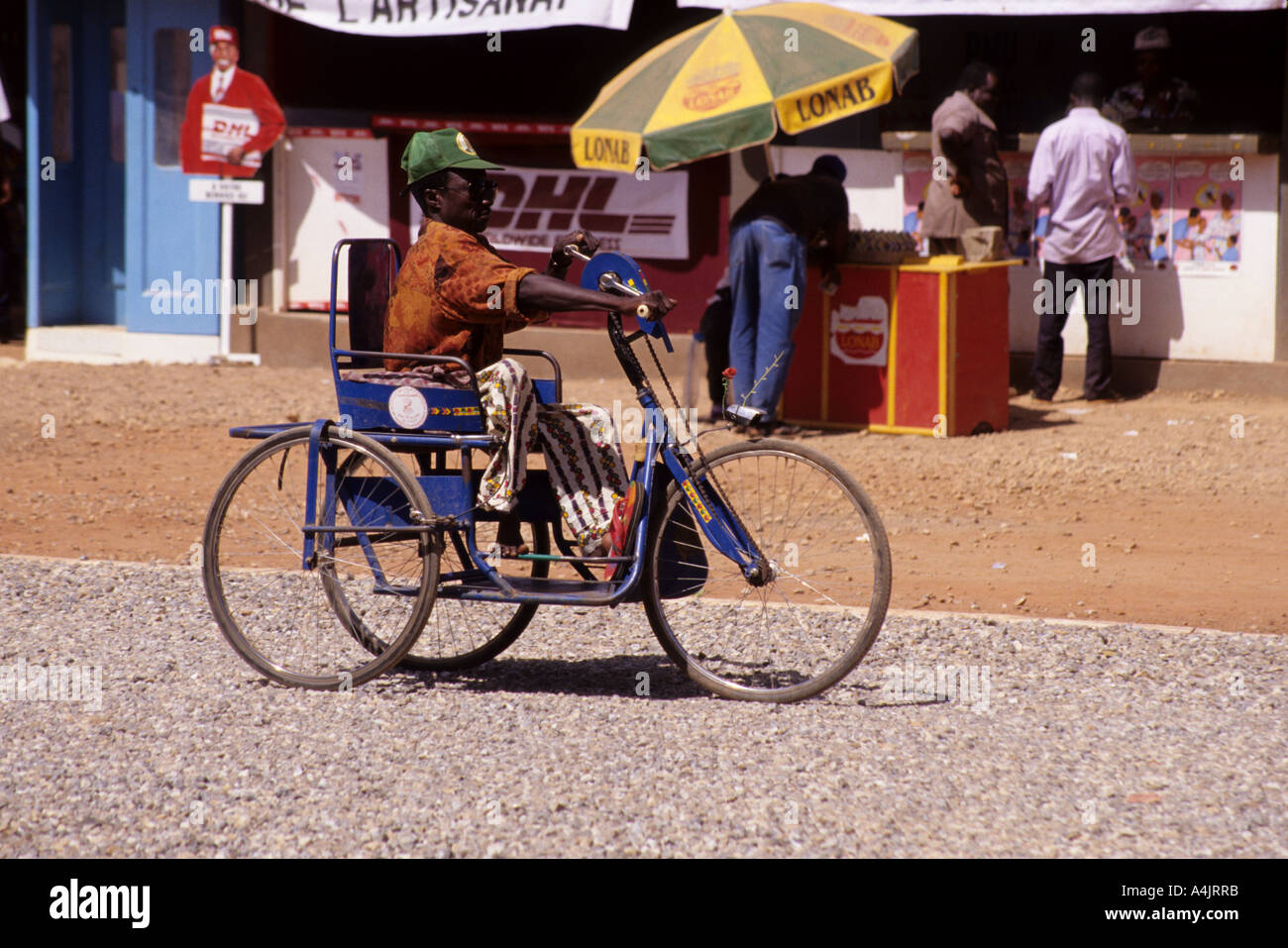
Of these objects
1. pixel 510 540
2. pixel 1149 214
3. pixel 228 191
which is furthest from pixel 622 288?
pixel 228 191

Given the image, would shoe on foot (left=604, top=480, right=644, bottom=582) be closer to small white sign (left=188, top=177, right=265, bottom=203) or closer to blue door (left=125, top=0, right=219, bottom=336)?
small white sign (left=188, top=177, right=265, bottom=203)

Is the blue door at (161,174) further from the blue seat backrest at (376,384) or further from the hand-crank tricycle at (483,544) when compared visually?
the blue seat backrest at (376,384)

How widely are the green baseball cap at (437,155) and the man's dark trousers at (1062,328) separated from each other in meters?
6.63

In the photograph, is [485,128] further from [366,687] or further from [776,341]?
[366,687]

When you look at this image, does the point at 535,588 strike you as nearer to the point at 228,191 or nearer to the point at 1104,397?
the point at 1104,397

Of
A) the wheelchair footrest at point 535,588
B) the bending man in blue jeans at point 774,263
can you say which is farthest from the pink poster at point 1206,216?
the wheelchair footrest at point 535,588

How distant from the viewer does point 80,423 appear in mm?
10734

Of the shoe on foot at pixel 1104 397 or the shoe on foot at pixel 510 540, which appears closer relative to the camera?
the shoe on foot at pixel 510 540

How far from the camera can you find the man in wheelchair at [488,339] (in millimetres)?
4859

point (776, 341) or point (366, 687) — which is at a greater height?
point (776, 341)

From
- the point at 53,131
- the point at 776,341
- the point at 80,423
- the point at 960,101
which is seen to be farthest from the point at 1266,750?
the point at 53,131

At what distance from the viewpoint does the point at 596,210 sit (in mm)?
12422

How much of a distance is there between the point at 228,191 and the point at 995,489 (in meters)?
6.79

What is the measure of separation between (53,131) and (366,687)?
34.3ft
